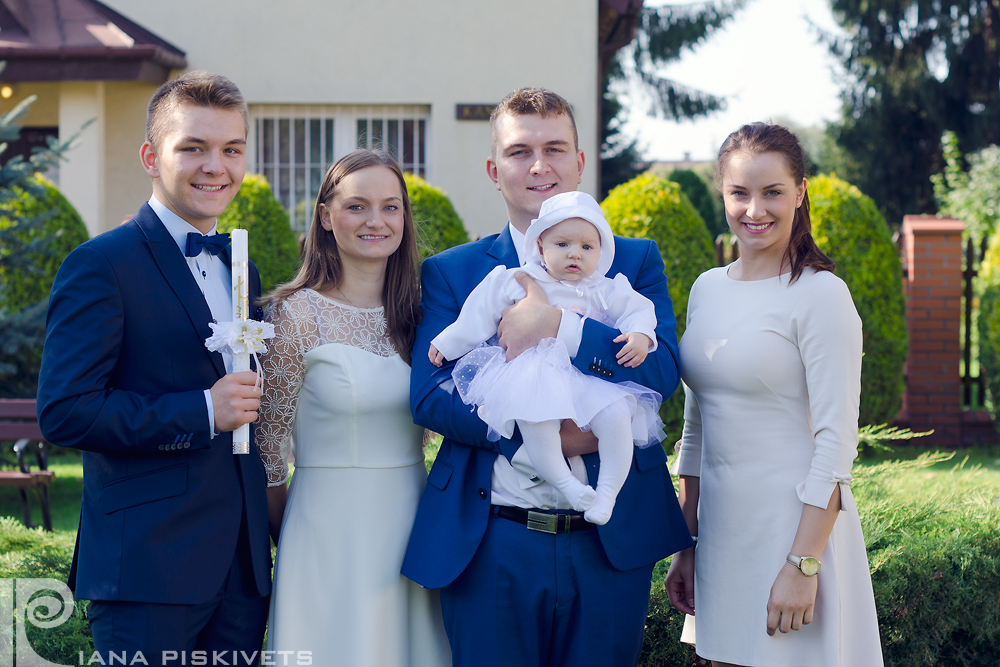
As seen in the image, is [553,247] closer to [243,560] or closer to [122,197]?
[243,560]

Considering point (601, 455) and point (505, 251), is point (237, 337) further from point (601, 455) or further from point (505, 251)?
→ point (601, 455)

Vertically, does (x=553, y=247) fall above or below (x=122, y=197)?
below

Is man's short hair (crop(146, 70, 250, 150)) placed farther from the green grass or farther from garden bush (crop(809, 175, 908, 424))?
garden bush (crop(809, 175, 908, 424))

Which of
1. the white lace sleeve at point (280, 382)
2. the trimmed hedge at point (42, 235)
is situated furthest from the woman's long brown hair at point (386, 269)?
the trimmed hedge at point (42, 235)

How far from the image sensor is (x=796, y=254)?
2.57 metres

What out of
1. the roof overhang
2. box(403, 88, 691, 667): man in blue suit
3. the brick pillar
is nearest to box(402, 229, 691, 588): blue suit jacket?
box(403, 88, 691, 667): man in blue suit

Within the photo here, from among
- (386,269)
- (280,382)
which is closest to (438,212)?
(386,269)

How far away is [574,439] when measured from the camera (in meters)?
2.47

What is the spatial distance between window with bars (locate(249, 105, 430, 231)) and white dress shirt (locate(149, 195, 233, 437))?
312 inches

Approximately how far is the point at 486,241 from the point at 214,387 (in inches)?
42.7

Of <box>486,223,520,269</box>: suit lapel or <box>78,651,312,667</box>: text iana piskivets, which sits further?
<box>486,223,520,269</box>: suit lapel

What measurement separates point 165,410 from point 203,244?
565 millimetres

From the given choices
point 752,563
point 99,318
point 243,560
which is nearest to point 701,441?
point 752,563

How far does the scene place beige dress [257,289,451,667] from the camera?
278 centimetres
